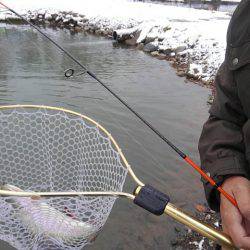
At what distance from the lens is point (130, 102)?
29.5 ft

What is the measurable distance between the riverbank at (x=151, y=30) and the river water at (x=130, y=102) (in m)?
0.84

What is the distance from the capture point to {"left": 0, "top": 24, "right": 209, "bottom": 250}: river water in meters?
4.45

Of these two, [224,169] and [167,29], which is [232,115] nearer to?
[224,169]

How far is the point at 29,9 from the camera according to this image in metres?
27.8

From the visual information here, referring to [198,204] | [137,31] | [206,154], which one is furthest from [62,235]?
[137,31]

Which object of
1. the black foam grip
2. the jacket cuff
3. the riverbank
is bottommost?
the riverbank

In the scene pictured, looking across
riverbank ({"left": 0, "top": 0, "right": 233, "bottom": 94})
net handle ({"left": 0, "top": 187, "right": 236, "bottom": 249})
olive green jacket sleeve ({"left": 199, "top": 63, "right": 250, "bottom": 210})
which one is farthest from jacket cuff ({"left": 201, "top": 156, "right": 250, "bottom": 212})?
riverbank ({"left": 0, "top": 0, "right": 233, "bottom": 94})

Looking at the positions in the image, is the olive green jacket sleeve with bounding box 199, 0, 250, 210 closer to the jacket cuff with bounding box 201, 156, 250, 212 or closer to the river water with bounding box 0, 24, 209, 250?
the jacket cuff with bounding box 201, 156, 250, 212

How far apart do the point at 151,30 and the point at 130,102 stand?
10.6 m

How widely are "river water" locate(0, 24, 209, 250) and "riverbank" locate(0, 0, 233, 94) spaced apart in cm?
84

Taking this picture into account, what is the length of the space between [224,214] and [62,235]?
1.53 meters

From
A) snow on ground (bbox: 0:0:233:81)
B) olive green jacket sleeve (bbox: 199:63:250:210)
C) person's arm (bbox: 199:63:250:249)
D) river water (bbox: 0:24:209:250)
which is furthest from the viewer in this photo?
snow on ground (bbox: 0:0:233:81)

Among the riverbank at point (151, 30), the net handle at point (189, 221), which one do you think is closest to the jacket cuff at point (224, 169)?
the net handle at point (189, 221)

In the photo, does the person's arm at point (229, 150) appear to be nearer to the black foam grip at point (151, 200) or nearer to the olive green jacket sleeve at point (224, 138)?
the olive green jacket sleeve at point (224, 138)
